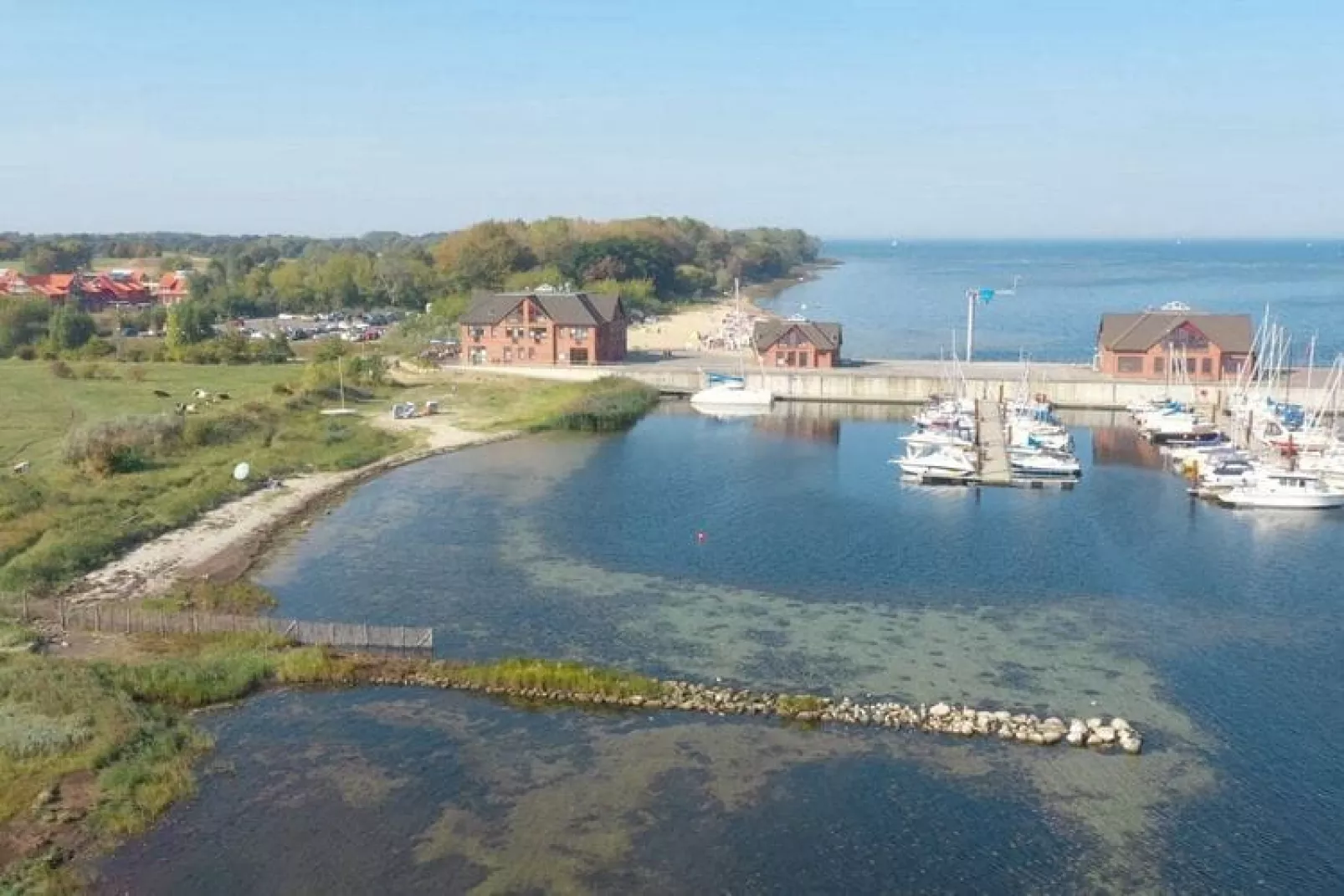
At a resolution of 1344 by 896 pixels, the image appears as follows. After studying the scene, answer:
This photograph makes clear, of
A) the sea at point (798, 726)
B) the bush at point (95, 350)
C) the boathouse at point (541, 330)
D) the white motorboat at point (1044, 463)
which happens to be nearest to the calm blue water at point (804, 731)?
the sea at point (798, 726)

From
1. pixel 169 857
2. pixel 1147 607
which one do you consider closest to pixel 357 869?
pixel 169 857

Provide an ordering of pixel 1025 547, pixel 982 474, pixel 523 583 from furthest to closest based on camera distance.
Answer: pixel 982 474, pixel 1025 547, pixel 523 583

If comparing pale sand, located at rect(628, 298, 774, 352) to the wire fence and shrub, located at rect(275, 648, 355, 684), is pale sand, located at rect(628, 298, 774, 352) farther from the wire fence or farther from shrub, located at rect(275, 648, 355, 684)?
shrub, located at rect(275, 648, 355, 684)

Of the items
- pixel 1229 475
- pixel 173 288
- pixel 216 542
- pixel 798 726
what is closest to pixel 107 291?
pixel 173 288

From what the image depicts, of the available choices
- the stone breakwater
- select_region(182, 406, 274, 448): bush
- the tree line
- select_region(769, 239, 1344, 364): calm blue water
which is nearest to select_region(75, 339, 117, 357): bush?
the tree line

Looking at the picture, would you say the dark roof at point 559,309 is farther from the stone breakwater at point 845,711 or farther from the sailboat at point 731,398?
the stone breakwater at point 845,711

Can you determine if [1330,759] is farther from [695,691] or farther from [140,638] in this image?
[140,638]

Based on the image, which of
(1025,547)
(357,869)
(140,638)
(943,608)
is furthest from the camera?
(1025,547)

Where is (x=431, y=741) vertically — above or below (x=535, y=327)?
below
